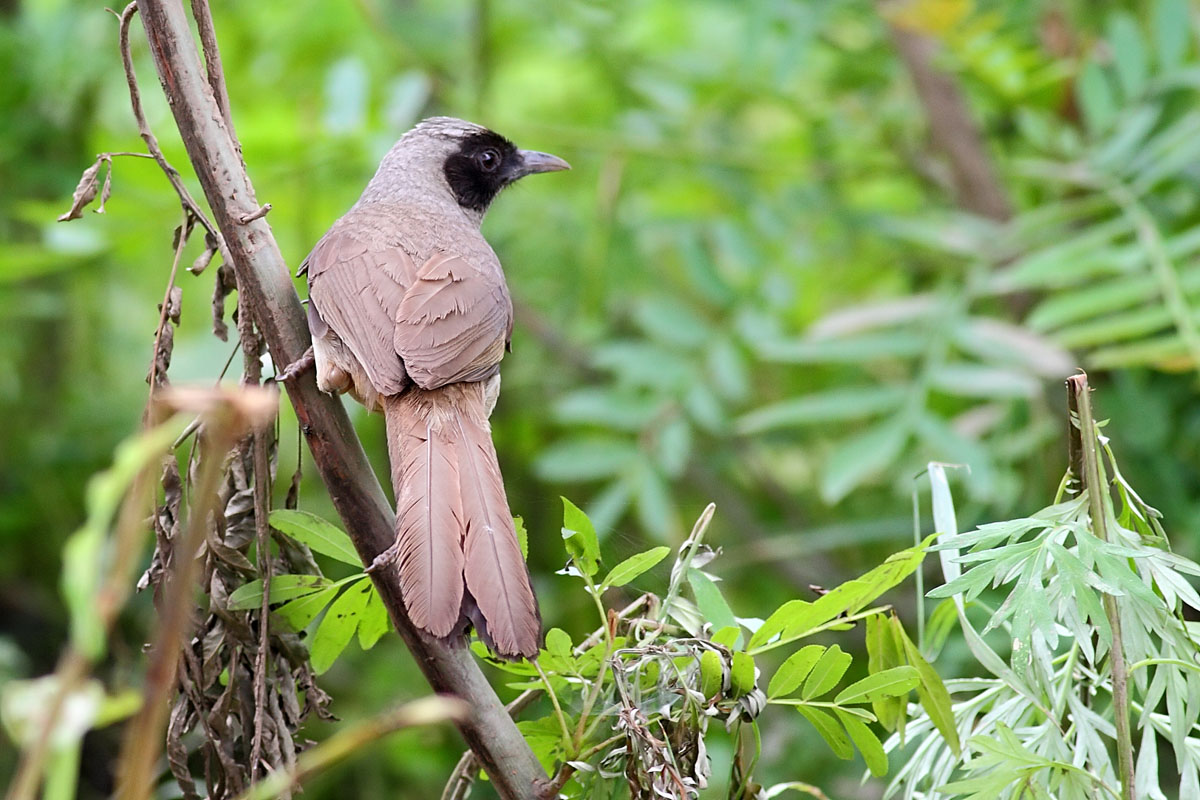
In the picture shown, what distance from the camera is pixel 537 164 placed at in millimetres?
3312

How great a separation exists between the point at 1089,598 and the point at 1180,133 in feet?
8.76

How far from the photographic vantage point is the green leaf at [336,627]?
5.28 feet

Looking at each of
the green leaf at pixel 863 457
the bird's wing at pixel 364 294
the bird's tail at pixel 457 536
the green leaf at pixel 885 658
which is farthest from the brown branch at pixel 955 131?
the green leaf at pixel 885 658

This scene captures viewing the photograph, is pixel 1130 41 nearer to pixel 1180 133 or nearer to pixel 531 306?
pixel 1180 133

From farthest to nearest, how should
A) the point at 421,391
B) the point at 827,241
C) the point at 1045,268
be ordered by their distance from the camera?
1. the point at 827,241
2. the point at 1045,268
3. the point at 421,391

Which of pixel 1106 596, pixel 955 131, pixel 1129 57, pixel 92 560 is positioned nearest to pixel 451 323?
pixel 1106 596

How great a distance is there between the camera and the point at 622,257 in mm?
4824

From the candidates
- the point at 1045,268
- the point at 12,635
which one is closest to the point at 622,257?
the point at 1045,268

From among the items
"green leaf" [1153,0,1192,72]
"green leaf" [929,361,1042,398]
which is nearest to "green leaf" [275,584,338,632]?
"green leaf" [929,361,1042,398]

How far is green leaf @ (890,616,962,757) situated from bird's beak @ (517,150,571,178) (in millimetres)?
2066

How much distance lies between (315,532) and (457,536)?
0.18 m

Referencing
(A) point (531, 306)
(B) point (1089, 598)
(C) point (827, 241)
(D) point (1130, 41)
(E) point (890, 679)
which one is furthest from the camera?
(A) point (531, 306)

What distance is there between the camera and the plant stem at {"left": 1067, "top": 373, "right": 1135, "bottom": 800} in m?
1.36

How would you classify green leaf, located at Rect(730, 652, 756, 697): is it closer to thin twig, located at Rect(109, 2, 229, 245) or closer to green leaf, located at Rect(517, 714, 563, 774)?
green leaf, located at Rect(517, 714, 563, 774)
